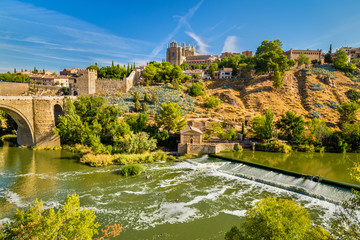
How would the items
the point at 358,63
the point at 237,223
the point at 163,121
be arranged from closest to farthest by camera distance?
the point at 237,223 < the point at 163,121 < the point at 358,63

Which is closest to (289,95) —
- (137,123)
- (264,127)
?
(264,127)

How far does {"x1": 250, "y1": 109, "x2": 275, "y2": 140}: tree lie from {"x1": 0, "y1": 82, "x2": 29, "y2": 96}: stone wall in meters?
43.4

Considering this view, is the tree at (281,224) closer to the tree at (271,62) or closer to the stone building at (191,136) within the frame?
the stone building at (191,136)

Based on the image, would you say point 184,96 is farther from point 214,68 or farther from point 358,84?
point 358,84

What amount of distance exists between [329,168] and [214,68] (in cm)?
4702

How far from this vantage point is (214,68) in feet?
205

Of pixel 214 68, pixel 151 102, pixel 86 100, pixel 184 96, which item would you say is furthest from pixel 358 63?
pixel 86 100

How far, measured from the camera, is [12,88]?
40.4 meters

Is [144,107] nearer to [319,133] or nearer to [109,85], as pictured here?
[109,85]

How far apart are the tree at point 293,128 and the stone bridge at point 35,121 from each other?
3077 centimetres

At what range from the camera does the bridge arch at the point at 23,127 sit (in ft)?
81.4

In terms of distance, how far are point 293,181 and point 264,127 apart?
13.2 meters

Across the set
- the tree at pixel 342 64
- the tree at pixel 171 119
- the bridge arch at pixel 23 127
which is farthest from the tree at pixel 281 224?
the tree at pixel 342 64

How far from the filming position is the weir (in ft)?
46.8
